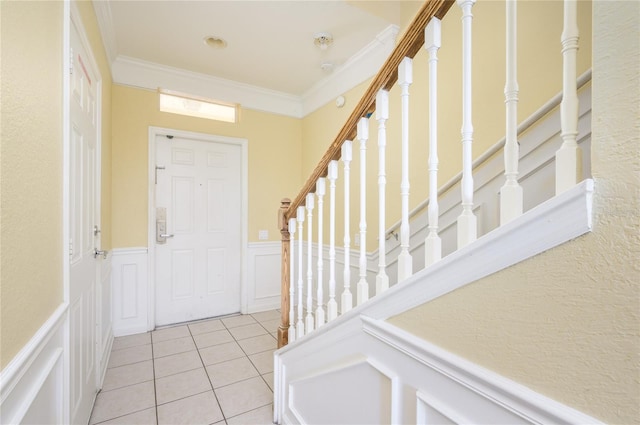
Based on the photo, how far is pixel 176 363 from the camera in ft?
7.70

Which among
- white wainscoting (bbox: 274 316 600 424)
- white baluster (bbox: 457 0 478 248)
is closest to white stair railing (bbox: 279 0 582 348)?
white baluster (bbox: 457 0 478 248)

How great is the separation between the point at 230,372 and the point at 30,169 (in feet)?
6.27

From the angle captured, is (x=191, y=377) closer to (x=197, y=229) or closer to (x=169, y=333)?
(x=169, y=333)

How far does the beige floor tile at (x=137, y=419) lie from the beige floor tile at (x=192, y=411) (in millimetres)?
42

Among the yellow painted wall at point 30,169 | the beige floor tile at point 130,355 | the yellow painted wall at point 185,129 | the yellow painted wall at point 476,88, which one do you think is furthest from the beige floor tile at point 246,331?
the yellow painted wall at point 30,169

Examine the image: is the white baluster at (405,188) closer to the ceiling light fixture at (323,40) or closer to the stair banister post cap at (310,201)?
the stair banister post cap at (310,201)

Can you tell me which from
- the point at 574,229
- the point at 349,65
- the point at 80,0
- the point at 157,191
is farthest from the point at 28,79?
the point at 349,65

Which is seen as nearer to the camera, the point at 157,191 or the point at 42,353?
A: the point at 42,353

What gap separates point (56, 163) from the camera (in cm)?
113

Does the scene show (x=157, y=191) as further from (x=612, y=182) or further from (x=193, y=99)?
(x=612, y=182)

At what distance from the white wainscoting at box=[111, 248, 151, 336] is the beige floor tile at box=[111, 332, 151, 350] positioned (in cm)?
7

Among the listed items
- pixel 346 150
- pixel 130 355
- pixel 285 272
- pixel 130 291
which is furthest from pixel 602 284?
pixel 130 291

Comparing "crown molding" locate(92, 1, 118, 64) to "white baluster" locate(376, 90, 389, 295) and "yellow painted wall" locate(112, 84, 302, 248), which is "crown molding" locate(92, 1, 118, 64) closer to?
"yellow painted wall" locate(112, 84, 302, 248)

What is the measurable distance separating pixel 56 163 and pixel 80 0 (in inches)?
44.4
